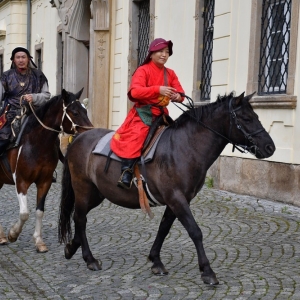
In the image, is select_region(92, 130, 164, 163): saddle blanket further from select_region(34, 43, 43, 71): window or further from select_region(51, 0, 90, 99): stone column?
select_region(34, 43, 43, 71): window

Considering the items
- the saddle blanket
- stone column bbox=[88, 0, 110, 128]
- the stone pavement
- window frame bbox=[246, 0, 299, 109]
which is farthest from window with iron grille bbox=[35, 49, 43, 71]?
the saddle blanket

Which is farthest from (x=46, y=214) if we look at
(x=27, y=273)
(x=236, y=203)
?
(x=27, y=273)

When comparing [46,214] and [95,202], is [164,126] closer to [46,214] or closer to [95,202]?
[95,202]

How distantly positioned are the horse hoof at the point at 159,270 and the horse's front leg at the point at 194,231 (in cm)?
58

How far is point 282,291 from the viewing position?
5715 millimetres

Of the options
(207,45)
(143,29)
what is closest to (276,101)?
(207,45)

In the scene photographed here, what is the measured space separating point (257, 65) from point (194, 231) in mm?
6472

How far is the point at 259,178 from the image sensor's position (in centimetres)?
1130

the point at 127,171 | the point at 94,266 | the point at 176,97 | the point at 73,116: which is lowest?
the point at 94,266

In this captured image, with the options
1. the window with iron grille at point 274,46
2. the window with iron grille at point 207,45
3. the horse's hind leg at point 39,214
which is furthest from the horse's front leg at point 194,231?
the window with iron grille at point 207,45

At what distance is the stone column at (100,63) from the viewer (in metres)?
17.9

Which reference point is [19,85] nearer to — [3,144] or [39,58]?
[3,144]

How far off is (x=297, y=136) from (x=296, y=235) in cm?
260

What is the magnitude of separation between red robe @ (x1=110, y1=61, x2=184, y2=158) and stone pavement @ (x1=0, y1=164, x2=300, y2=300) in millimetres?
1178
